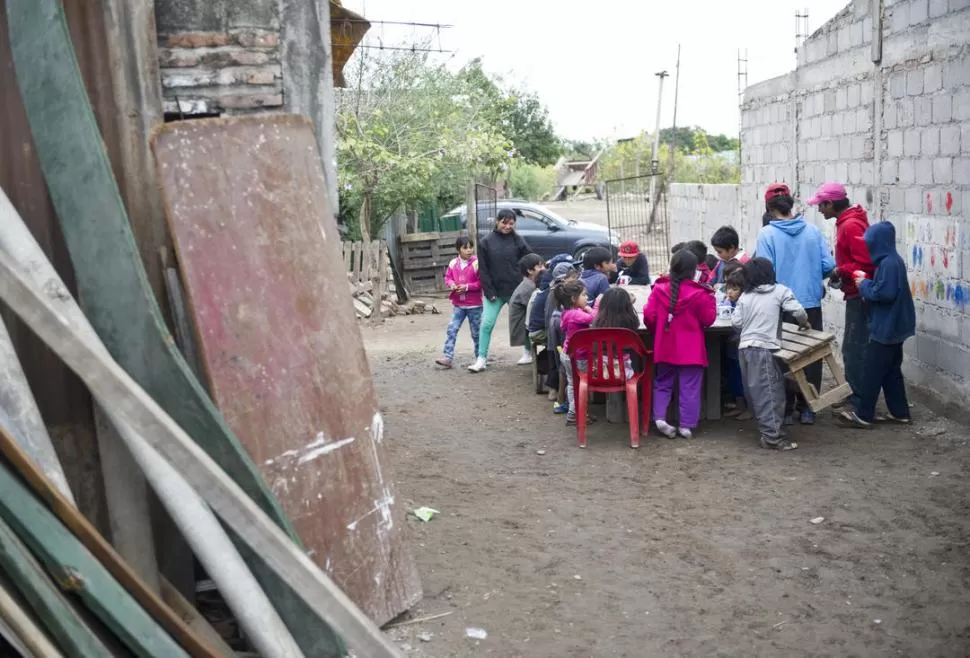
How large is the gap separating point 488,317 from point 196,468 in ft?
26.1

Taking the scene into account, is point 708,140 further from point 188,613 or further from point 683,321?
point 188,613

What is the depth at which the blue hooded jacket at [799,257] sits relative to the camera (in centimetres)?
845

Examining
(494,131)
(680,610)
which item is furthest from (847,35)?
(494,131)

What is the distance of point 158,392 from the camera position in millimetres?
3957

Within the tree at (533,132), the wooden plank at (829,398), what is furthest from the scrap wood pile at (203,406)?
the tree at (533,132)

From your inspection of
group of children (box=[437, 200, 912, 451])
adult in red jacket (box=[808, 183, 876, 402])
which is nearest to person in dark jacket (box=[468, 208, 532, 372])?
group of children (box=[437, 200, 912, 451])

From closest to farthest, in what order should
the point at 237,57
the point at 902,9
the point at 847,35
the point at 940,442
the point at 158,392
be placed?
1. the point at 158,392
2. the point at 237,57
3. the point at 940,442
4. the point at 902,9
5. the point at 847,35

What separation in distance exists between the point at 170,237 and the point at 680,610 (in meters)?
2.82

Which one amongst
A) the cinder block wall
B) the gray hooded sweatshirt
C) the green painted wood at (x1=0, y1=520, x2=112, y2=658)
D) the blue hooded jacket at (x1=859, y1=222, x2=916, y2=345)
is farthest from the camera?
the cinder block wall

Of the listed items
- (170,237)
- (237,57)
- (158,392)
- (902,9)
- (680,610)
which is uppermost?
(902,9)

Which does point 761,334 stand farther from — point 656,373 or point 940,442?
point 940,442

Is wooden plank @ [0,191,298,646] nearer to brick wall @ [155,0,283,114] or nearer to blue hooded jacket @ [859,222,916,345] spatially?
brick wall @ [155,0,283,114]

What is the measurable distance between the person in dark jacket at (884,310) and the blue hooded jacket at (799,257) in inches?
22.6

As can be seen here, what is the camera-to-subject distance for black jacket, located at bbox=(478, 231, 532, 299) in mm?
10805
